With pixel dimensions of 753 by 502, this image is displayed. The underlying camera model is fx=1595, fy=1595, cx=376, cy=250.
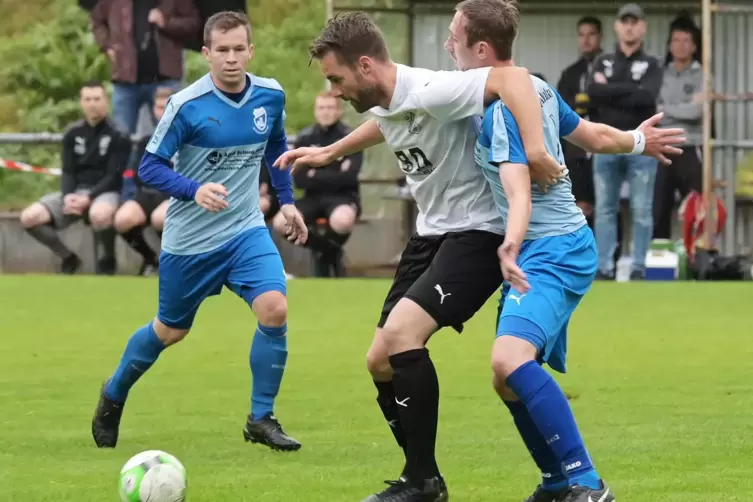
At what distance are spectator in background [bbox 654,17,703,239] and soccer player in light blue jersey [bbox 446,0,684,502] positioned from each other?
10941 mm

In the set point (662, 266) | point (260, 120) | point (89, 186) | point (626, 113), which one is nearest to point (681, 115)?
point (626, 113)

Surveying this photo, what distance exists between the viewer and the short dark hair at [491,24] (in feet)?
19.2

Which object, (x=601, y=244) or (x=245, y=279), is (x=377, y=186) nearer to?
(x=601, y=244)

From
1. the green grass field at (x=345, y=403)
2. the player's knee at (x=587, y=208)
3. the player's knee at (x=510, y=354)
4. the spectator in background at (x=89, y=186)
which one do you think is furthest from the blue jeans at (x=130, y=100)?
the player's knee at (x=510, y=354)

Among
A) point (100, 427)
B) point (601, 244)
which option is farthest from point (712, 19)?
point (100, 427)

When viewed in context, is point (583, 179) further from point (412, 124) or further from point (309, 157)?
point (412, 124)

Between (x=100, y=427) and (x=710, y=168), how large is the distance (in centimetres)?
1077

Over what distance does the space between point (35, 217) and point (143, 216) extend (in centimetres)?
137

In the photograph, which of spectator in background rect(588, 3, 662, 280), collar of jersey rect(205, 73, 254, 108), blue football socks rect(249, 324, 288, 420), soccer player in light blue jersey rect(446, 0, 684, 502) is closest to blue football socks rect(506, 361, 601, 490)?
soccer player in light blue jersey rect(446, 0, 684, 502)

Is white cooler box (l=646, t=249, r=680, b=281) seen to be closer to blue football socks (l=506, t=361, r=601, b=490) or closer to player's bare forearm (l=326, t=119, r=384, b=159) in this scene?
player's bare forearm (l=326, t=119, r=384, b=159)

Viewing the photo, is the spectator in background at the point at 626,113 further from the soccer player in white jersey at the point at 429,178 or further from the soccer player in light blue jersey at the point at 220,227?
the soccer player in white jersey at the point at 429,178

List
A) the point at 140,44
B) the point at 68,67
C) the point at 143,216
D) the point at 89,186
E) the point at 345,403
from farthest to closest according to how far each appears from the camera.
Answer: the point at 68,67 < the point at 140,44 < the point at 89,186 < the point at 143,216 < the point at 345,403

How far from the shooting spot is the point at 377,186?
19.0 m

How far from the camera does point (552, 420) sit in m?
5.51
